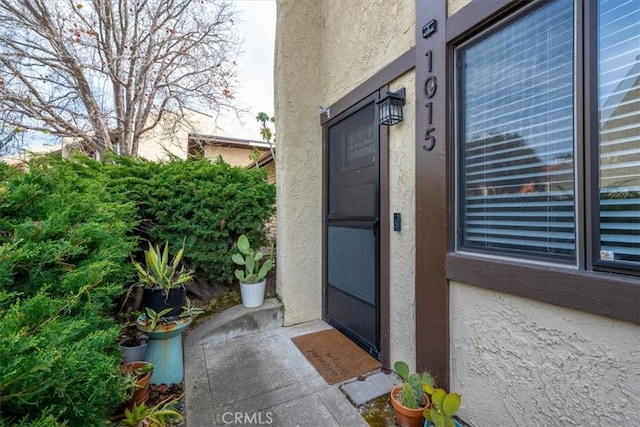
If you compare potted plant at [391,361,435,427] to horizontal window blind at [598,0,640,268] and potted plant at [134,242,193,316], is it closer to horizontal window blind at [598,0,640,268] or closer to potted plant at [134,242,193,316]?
horizontal window blind at [598,0,640,268]

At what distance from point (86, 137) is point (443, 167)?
762cm

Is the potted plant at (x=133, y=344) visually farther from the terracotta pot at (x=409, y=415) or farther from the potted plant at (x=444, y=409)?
the potted plant at (x=444, y=409)

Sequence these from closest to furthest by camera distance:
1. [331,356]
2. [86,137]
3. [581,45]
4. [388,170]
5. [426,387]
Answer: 1. [581,45]
2. [426,387]
3. [388,170]
4. [331,356]
5. [86,137]

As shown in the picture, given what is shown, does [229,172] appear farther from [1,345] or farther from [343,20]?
[1,345]

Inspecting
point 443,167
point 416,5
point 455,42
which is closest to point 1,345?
point 443,167

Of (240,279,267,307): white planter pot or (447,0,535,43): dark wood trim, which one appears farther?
(240,279,267,307): white planter pot

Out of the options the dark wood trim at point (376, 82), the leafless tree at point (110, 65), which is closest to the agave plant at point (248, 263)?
the dark wood trim at point (376, 82)

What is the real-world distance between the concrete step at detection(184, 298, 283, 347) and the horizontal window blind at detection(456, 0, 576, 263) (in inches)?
92.0

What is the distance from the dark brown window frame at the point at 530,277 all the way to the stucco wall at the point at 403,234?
380mm

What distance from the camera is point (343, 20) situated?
317 centimetres

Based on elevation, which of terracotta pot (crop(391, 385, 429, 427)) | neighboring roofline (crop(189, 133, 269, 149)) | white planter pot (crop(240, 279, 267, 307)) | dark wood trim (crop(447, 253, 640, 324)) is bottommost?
terracotta pot (crop(391, 385, 429, 427))

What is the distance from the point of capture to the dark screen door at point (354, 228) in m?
2.75

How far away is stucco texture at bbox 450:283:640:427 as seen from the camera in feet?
4.05

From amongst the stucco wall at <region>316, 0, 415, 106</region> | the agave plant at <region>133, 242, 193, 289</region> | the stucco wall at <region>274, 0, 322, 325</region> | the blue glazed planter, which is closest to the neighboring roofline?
the stucco wall at <region>274, 0, 322, 325</region>
